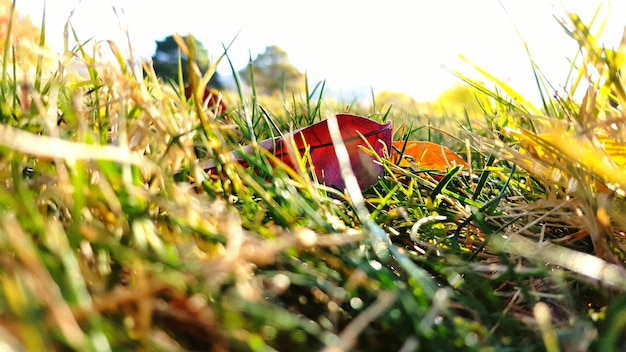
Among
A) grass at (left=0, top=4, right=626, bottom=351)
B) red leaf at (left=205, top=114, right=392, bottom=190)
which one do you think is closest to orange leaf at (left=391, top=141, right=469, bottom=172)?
red leaf at (left=205, top=114, right=392, bottom=190)

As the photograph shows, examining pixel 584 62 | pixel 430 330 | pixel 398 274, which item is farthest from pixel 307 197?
pixel 584 62

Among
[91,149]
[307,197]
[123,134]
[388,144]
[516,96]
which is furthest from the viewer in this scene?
[388,144]

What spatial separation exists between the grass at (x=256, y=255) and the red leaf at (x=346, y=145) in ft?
0.42

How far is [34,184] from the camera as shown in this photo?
441mm

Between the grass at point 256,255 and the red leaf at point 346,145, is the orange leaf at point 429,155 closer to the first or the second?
the red leaf at point 346,145

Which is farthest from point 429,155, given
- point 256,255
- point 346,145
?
point 256,255

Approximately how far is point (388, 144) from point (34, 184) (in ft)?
1.82

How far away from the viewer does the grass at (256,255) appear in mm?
358

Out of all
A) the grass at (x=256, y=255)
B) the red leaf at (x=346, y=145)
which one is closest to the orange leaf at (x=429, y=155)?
the red leaf at (x=346, y=145)

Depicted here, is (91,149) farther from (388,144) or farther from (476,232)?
(388,144)

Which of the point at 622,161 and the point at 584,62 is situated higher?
the point at 584,62

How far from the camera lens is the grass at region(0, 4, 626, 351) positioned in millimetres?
358

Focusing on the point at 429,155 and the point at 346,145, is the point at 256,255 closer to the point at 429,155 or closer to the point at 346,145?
the point at 346,145

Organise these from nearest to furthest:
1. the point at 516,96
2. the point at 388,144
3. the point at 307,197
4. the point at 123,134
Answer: the point at 123,134
the point at 307,197
the point at 516,96
the point at 388,144
